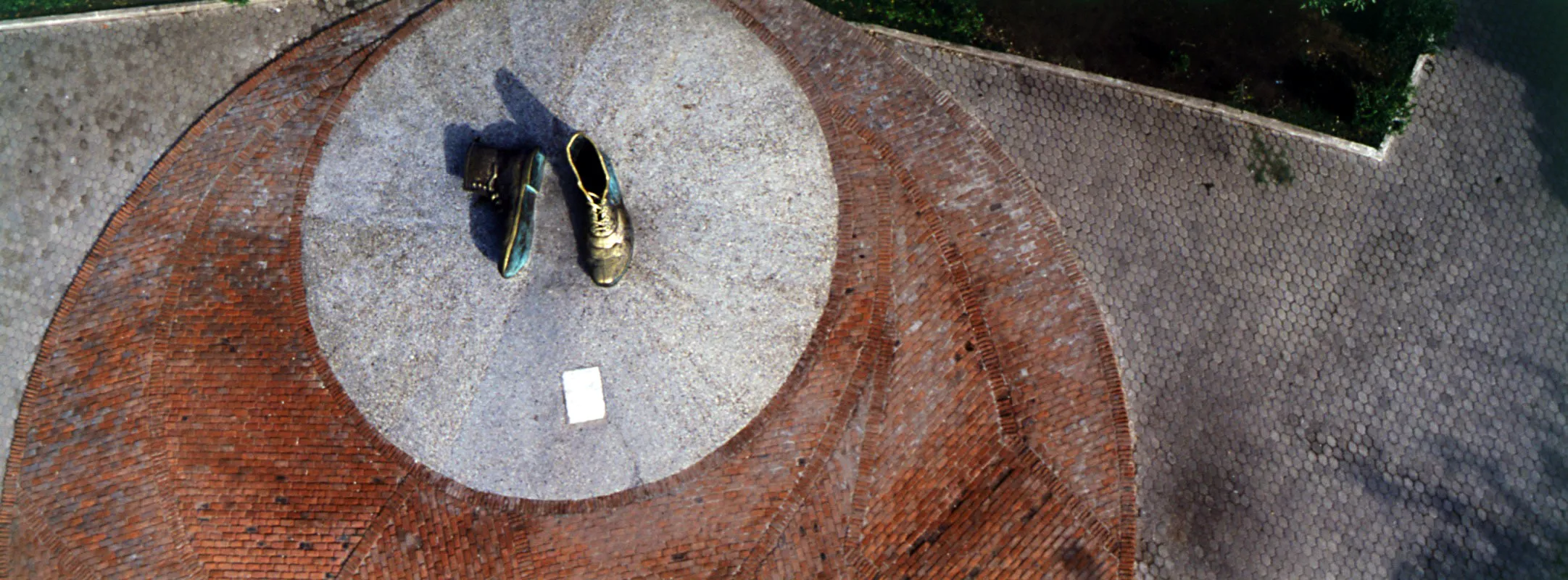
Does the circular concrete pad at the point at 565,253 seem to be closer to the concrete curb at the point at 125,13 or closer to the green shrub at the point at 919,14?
the green shrub at the point at 919,14

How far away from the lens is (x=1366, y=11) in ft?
40.4

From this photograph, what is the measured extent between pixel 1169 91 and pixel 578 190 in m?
8.12

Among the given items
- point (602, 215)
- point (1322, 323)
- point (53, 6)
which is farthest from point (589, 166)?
point (1322, 323)

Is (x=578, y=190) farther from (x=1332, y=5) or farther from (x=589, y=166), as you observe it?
(x=1332, y=5)

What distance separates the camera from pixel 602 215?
32.3 feet

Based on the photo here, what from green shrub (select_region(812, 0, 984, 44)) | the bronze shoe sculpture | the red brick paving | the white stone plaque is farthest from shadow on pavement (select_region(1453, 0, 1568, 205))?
the white stone plaque

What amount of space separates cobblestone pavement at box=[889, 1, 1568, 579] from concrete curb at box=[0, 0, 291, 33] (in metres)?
9.21

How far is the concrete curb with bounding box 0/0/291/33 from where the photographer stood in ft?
38.8

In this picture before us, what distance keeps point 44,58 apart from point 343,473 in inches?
283

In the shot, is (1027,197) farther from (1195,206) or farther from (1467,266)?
(1467,266)

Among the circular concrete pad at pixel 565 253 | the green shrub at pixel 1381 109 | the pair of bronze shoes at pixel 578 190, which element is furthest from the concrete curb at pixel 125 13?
the green shrub at pixel 1381 109

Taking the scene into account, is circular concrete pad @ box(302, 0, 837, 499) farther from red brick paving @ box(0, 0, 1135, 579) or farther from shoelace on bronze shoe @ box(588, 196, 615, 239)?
shoelace on bronze shoe @ box(588, 196, 615, 239)

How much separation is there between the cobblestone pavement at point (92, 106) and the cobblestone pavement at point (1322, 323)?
9.06m

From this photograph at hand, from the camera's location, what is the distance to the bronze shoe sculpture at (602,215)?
9672 millimetres
